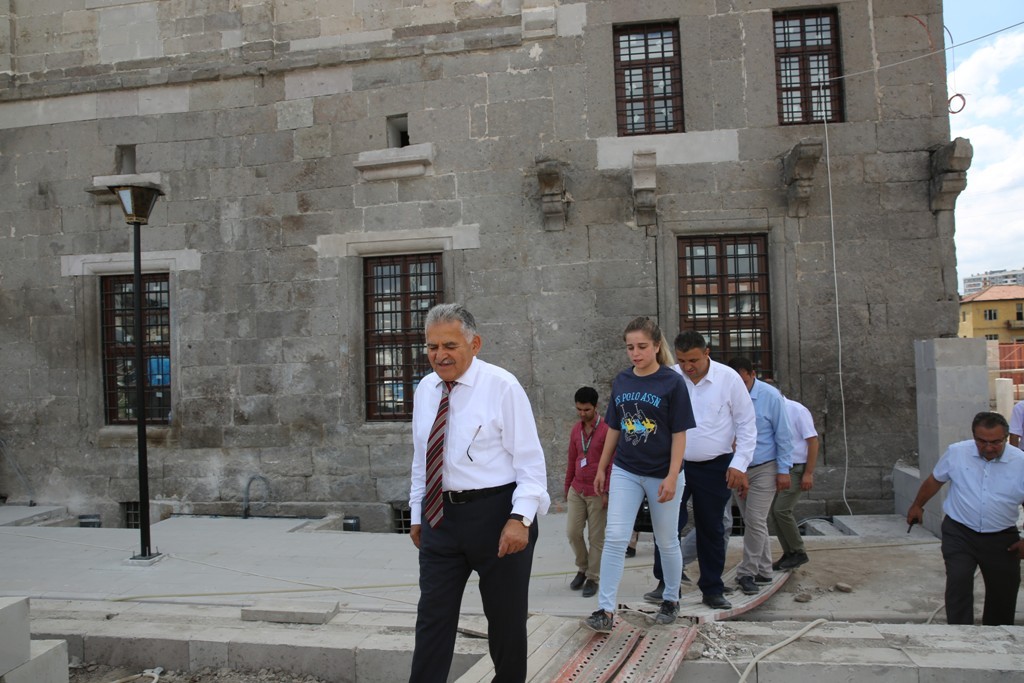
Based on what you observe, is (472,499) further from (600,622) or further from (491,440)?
(600,622)

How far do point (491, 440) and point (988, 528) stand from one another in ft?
11.6

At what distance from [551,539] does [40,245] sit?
25.7ft

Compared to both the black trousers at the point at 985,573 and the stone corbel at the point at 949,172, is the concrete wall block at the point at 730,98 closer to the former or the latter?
the stone corbel at the point at 949,172

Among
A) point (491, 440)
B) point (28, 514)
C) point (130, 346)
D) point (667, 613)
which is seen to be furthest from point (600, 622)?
point (28, 514)

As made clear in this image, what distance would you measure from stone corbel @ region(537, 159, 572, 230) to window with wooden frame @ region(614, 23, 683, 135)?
1.13m

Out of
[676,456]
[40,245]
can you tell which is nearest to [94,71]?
[40,245]

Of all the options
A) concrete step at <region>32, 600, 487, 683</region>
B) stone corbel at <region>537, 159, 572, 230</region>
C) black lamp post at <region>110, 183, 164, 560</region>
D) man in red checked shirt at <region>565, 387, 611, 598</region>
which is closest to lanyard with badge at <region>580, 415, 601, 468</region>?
man in red checked shirt at <region>565, 387, 611, 598</region>

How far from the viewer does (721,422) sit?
482 cm

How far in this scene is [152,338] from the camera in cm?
965

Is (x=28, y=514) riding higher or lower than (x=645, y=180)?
lower

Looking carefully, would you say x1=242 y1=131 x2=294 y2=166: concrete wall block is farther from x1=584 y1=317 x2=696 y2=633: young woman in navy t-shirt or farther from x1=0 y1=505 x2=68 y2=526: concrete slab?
x1=584 y1=317 x2=696 y2=633: young woman in navy t-shirt

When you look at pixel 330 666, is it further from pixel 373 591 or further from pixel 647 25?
pixel 647 25

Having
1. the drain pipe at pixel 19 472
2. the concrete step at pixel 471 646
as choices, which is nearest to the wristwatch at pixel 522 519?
the concrete step at pixel 471 646

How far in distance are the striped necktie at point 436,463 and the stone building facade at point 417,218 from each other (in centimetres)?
531
